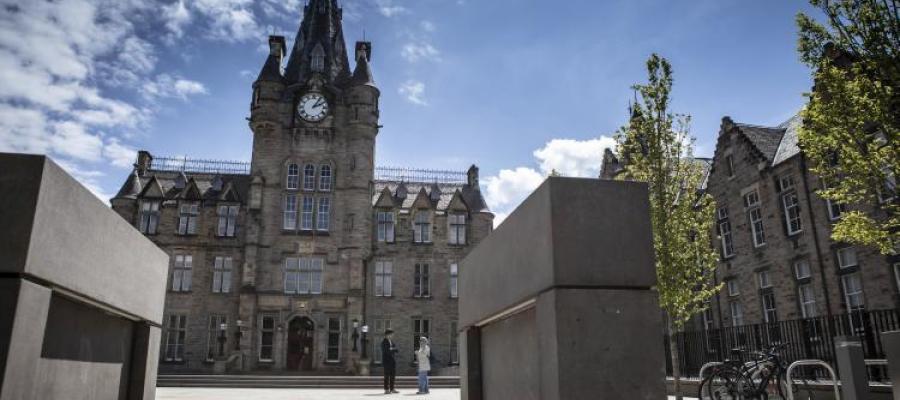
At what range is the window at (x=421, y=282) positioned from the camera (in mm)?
38438

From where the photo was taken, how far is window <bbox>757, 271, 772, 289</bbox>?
25.8m

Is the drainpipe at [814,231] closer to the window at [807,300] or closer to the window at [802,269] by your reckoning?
the window at [807,300]

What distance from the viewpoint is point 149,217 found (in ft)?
124

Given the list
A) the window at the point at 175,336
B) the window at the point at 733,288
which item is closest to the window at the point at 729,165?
the window at the point at 733,288

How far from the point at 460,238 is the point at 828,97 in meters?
27.5

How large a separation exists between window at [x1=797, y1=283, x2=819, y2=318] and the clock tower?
22.0 metres

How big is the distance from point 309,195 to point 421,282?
27.9 feet

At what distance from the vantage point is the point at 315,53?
4144 centimetres

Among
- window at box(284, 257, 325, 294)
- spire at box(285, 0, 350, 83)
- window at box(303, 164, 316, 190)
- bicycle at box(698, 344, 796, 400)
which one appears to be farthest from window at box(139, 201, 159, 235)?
bicycle at box(698, 344, 796, 400)

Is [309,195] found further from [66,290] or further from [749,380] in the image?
[66,290]

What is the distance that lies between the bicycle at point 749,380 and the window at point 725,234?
17158mm

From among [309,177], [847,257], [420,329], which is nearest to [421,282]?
[420,329]

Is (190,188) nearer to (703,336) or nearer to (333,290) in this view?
(333,290)

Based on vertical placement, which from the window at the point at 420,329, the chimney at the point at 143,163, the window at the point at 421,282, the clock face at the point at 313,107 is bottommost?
the window at the point at 420,329
